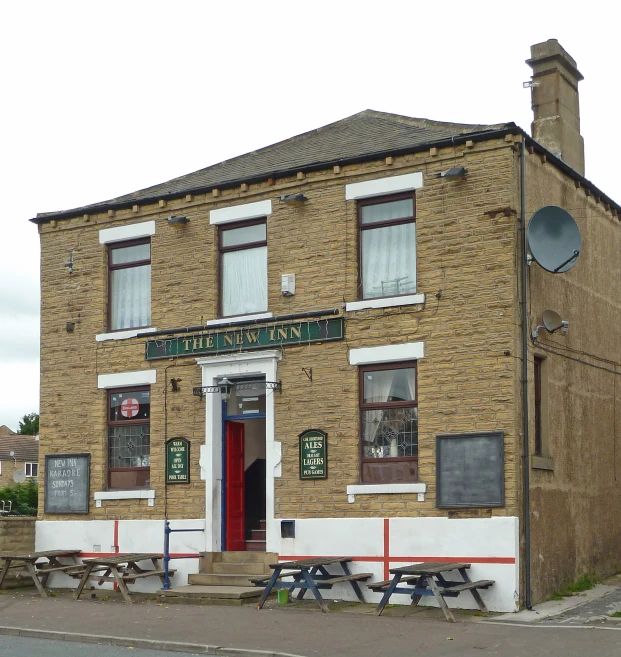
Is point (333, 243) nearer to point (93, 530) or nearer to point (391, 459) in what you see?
point (391, 459)

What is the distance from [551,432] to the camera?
1614 centimetres

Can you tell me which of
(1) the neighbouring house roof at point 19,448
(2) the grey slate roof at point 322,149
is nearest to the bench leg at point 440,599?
(2) the grey slate roof at point 322,149

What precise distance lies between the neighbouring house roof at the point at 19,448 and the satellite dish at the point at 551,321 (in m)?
49.3

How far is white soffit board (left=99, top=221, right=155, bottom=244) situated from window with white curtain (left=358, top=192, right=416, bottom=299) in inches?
163

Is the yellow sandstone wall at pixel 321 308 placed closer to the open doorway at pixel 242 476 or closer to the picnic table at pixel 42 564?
the open doorway at pixel 242 476

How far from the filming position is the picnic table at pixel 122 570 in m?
16.7

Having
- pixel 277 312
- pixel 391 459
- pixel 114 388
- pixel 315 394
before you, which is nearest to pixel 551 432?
pixel 391 459

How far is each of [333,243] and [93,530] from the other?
21.7ft

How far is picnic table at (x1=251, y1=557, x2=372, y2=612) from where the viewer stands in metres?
15.0

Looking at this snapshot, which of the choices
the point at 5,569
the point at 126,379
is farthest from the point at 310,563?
the point at 5,569

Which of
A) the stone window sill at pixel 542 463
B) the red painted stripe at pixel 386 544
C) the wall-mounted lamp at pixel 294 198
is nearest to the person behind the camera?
the stone window sill at pixel 542 463

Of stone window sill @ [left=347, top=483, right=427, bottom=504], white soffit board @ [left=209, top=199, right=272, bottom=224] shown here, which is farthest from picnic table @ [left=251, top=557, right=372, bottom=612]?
white soffit board @ [left=209, top=199, right=272, bottom=224]

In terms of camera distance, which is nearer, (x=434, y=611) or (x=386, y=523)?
(x=434, y=611)

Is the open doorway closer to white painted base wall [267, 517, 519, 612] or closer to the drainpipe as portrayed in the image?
white painted base wall [267, 517, 519, 612]
